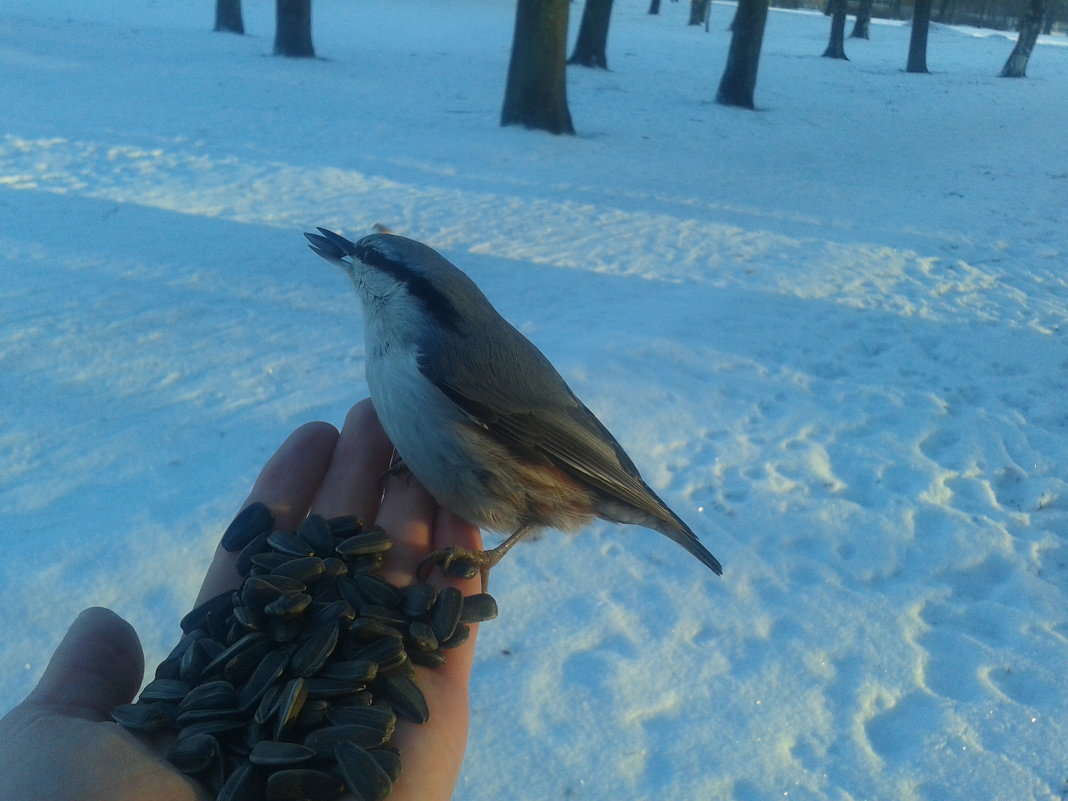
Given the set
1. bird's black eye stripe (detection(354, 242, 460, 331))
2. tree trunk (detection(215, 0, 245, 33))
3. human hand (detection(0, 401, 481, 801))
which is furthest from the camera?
tree trunk (detection(215, 0, 245, 33))

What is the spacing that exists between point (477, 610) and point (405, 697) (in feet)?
1.21

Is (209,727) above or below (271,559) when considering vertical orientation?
below

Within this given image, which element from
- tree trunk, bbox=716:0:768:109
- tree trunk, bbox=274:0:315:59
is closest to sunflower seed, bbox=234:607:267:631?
tree trunk, bbox=716:0:768:109

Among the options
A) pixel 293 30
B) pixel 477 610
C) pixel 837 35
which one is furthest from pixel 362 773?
pixel 837 35

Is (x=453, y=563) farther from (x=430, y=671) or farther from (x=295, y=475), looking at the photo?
(x=295, y=475)

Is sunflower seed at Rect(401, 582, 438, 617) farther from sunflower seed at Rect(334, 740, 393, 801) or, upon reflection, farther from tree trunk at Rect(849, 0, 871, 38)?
tree trunk at Rect(849, 0, 871, 38)

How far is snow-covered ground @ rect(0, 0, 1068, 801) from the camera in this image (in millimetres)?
3006

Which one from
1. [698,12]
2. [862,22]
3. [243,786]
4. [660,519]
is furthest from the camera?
[698,12]

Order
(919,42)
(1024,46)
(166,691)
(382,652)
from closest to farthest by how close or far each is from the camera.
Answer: (166,691)
(382,652)
(919,42)
(1024,46)

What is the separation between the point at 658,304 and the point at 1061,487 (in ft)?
9.26

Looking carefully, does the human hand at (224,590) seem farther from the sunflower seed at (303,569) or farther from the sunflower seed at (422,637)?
the sunflower seed at (303,569)

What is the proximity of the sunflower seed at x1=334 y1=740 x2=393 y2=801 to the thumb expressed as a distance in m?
0.62

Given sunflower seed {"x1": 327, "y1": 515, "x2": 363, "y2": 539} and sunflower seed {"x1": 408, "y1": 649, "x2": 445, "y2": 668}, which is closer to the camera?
sunflower seed {"x1": 408, "y1": 649, "x2": 445, "y2": 668}

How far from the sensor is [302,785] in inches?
80.4
